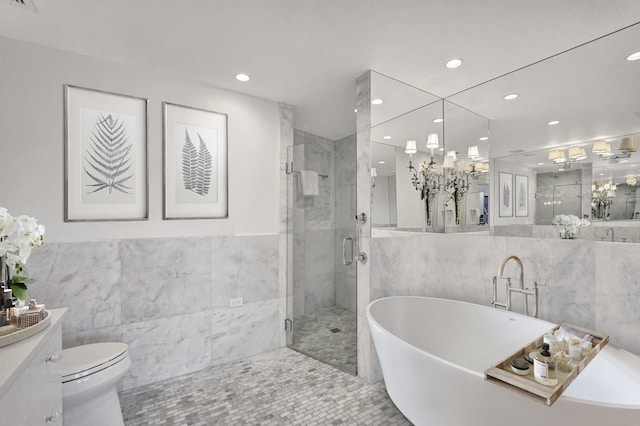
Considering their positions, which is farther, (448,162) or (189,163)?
(448,162)

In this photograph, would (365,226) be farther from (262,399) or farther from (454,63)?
(262,399)

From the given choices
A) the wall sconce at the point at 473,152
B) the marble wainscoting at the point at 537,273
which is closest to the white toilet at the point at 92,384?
the marble wainscoting at the point at 537,273

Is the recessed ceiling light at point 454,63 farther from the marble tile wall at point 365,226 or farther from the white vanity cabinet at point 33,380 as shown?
the white vanity cabinet at point 33,380

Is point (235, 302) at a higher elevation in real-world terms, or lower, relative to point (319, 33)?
lower

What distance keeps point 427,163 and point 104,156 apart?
9.24 feet

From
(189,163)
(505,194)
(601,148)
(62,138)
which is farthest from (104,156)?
(601,148)

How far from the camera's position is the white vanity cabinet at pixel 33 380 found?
3.13 ft

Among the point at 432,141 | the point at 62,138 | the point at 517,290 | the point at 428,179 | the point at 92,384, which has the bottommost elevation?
the point at 92,384

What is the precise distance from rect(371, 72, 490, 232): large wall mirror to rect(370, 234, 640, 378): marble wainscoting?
0.20 metres

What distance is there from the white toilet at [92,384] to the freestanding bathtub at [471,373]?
168 centimetres

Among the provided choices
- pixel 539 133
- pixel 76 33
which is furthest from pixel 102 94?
pixel 539 133

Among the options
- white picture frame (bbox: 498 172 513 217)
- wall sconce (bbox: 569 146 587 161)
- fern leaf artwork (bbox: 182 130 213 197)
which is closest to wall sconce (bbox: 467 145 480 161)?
white picture frame (bbox: 498 172 513 217)

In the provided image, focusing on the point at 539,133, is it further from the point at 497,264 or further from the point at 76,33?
the point at 76,33

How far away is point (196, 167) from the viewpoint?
272 centimetres
